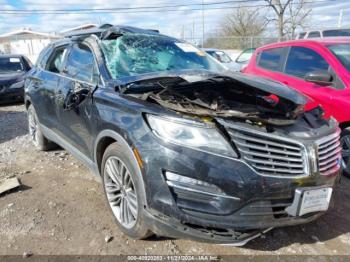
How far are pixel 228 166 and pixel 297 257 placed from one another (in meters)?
1.06

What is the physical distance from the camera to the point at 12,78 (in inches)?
370

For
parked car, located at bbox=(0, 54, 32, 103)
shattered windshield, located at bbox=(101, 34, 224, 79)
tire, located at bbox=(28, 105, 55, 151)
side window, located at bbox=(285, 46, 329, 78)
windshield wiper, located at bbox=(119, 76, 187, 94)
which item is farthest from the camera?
parked car, located at bbox=(0, 54, 32, 103)

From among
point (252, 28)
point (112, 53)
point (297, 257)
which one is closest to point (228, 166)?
point (297, 257)

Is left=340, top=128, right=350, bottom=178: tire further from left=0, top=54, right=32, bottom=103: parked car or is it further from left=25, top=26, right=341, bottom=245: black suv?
left=0, top=54, right=32, bottom=103: parked car

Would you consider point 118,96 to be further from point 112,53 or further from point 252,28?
point 252,28

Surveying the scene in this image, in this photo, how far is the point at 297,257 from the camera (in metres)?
2.52

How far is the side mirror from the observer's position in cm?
415

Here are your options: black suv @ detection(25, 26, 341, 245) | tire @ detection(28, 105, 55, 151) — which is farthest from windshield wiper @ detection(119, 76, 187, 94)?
tire @ detection(28, 105, 55, 151)

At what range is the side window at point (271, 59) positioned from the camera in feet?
17.4

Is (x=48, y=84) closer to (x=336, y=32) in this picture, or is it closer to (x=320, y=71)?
(x=320, y=71)

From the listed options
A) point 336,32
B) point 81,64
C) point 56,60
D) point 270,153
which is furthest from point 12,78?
point 336,32

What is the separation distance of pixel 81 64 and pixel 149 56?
768mm

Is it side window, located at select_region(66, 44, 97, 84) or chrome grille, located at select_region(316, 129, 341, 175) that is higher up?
side window, located at select_region(66, 44, 97, 84)

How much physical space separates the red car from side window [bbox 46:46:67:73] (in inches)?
125
